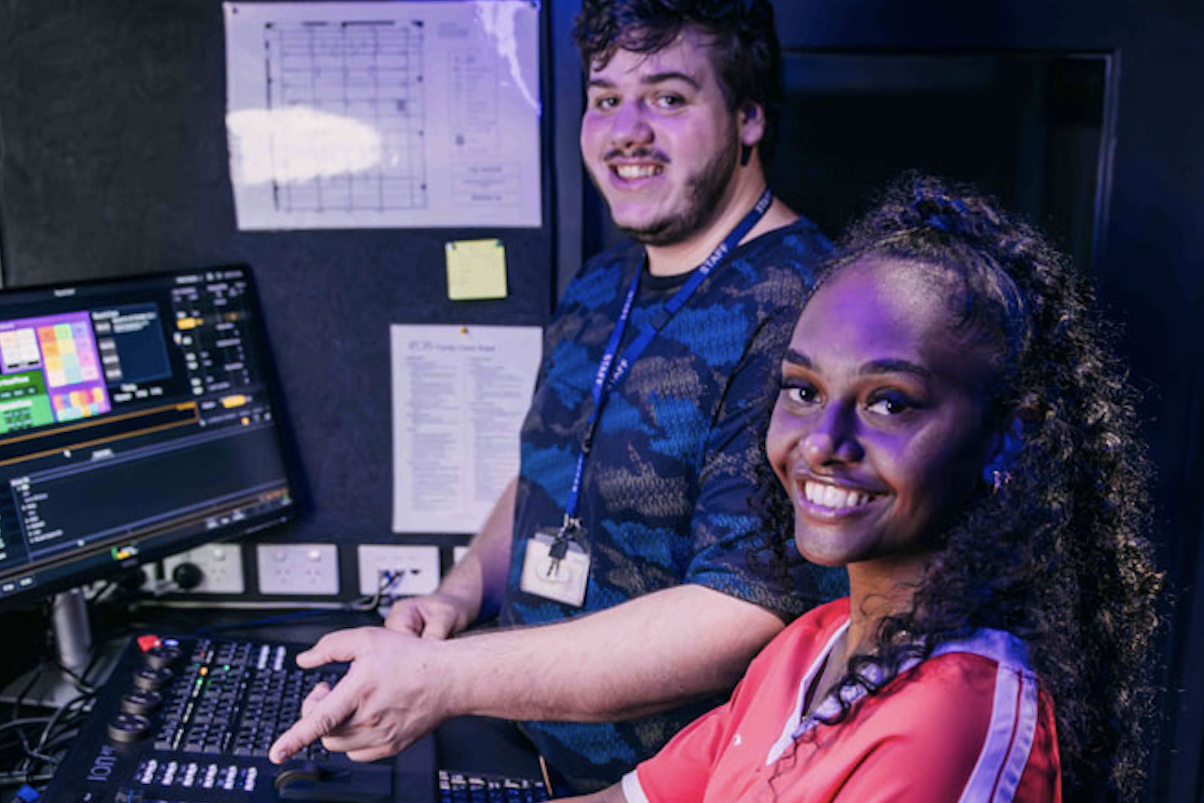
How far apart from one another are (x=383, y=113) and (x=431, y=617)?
823 millimetres

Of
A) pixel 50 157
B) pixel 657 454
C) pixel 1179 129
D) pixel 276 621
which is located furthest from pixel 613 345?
pixel 50 157

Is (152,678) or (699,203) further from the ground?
(699,203)

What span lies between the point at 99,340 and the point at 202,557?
46 centimetres

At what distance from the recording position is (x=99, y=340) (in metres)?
1.48

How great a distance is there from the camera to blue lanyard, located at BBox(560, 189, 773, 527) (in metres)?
1.29

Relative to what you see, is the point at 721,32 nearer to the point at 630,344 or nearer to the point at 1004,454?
the point at 630,344

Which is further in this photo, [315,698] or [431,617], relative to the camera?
[431,617]

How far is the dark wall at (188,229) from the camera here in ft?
5.52

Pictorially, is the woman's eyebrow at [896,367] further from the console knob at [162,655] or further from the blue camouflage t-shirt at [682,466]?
the console knob at [162,655]

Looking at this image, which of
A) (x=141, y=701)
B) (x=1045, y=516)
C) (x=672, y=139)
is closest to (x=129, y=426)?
(x=141, y=701)

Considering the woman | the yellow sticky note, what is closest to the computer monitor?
the yellow sticky note

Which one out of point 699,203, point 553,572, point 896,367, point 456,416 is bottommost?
point 553,572

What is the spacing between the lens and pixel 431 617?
4.67 feet

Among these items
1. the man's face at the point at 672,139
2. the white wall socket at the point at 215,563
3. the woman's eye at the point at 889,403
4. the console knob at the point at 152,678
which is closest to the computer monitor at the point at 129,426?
the white wall socket at the point at 215,563
